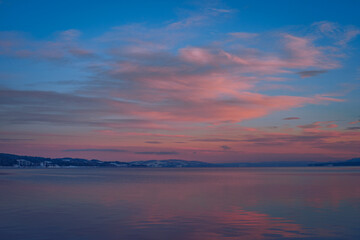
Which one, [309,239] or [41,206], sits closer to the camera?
[309,239]

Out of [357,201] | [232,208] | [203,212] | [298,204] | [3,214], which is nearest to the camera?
[3,214]

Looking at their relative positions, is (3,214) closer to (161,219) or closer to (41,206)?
(41,206)

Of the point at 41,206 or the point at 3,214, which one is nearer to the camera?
the point at 3,214

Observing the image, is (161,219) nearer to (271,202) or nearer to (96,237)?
(96,237)

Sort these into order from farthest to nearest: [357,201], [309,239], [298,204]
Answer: [357,201] < [298,204] < [309,239]

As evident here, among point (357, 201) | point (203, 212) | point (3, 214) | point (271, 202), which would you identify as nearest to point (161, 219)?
point (203, 212)

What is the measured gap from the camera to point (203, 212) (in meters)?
25.9

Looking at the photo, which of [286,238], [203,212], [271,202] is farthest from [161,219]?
[271,202]

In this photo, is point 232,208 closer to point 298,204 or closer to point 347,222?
point 298,204

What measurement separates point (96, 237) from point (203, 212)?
10.4 metres

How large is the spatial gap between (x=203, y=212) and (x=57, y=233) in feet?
36.4

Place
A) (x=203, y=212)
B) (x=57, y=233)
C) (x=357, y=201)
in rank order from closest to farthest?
(x=57, y=233) < (x=203, y=212) < (x=357, y=201)

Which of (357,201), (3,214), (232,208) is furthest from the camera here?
(357,201)

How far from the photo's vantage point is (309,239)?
1709cm
